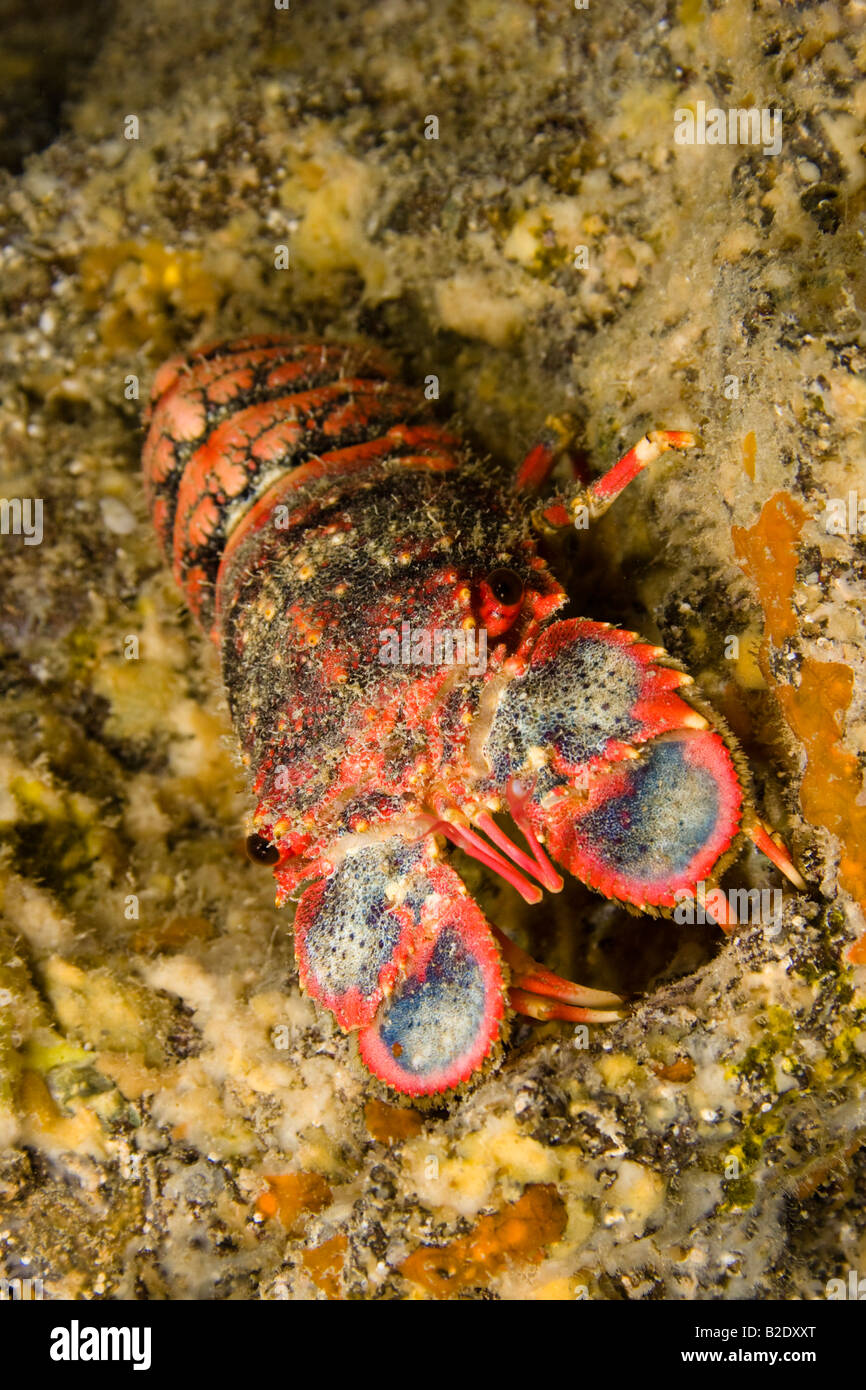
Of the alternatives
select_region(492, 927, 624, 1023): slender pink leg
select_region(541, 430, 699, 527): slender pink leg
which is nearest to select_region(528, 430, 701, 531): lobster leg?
select_region(541, 430, 699, 527): slender pink leg

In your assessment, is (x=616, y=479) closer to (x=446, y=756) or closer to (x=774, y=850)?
(x=446, y=756)

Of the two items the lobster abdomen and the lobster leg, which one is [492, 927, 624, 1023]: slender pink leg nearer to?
the lobster abdomen

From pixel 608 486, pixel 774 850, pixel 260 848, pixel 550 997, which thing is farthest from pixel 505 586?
pixel 550 997

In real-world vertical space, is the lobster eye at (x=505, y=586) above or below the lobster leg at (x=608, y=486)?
below

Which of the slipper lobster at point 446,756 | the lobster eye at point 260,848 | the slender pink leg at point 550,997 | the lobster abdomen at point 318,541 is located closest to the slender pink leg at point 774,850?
the slipper lobster at point 446,756

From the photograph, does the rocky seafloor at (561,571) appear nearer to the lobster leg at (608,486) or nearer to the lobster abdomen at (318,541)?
the lobster leg at (608,486)

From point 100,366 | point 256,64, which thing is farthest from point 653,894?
point 256,64

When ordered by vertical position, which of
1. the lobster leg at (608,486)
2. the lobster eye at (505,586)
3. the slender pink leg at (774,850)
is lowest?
the slender pink leg at (774,850)
